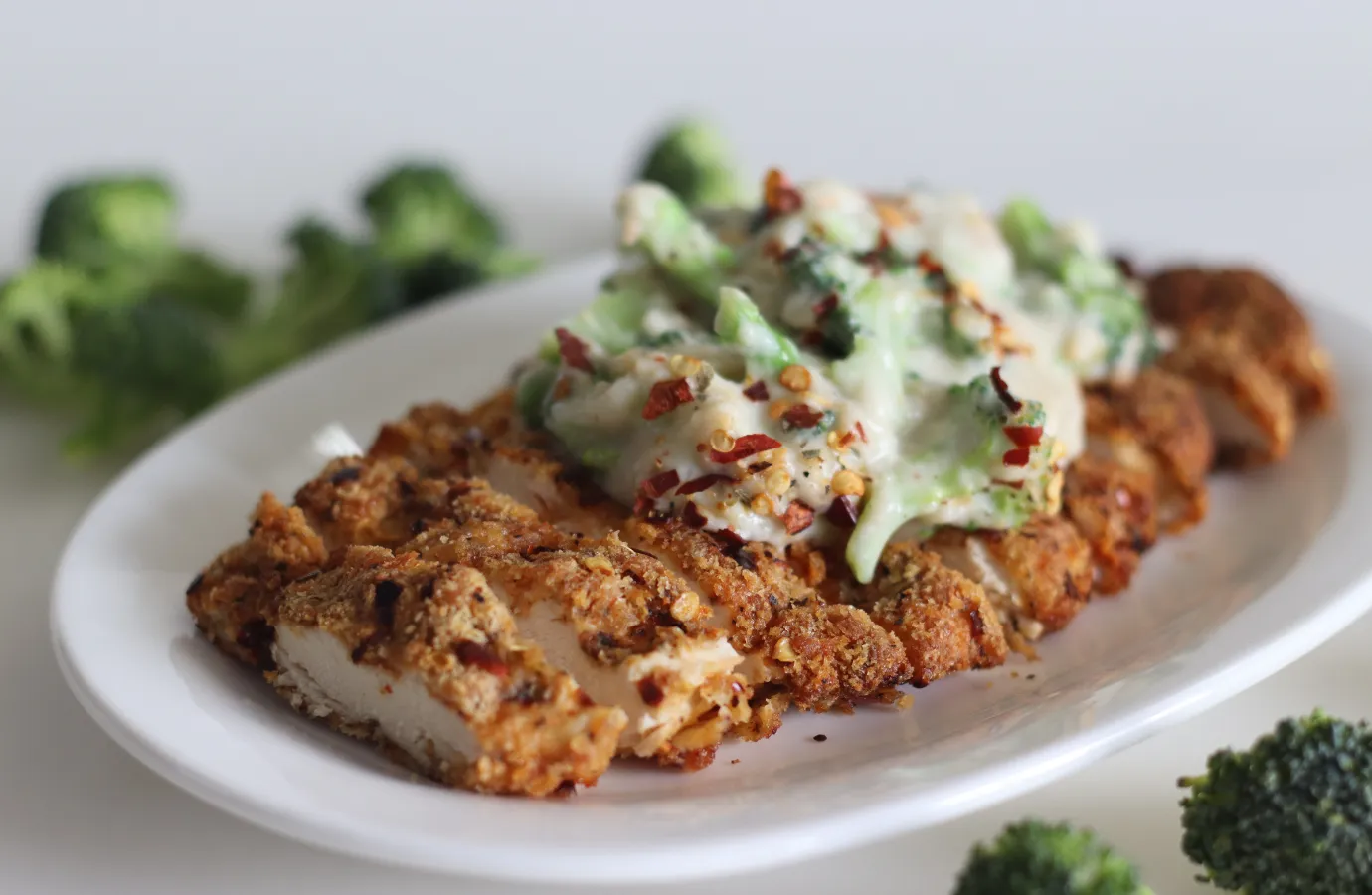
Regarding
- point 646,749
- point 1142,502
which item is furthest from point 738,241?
point 646,749

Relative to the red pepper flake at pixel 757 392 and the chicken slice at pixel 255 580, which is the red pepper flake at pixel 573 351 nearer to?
the red pepper flake at pixel 757 392

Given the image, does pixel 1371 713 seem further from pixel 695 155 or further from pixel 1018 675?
pixel 695 155

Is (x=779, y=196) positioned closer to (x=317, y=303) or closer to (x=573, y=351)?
(x=573, y=351)

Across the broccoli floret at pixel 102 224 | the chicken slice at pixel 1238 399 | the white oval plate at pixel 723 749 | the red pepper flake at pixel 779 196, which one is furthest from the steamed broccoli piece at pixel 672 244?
the broccoli floret at pixel 102 224

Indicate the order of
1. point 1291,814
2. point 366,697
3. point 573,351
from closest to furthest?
point 1291,814 → point 366,697 → point 573,351

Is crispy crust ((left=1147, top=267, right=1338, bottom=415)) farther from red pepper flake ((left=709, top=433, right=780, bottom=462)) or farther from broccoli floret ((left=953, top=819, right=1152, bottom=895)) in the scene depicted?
broccoli floret ((left=953, top=819, right=1152, bottom=895))

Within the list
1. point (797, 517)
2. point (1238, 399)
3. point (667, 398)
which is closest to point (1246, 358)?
point (1238, 399)
